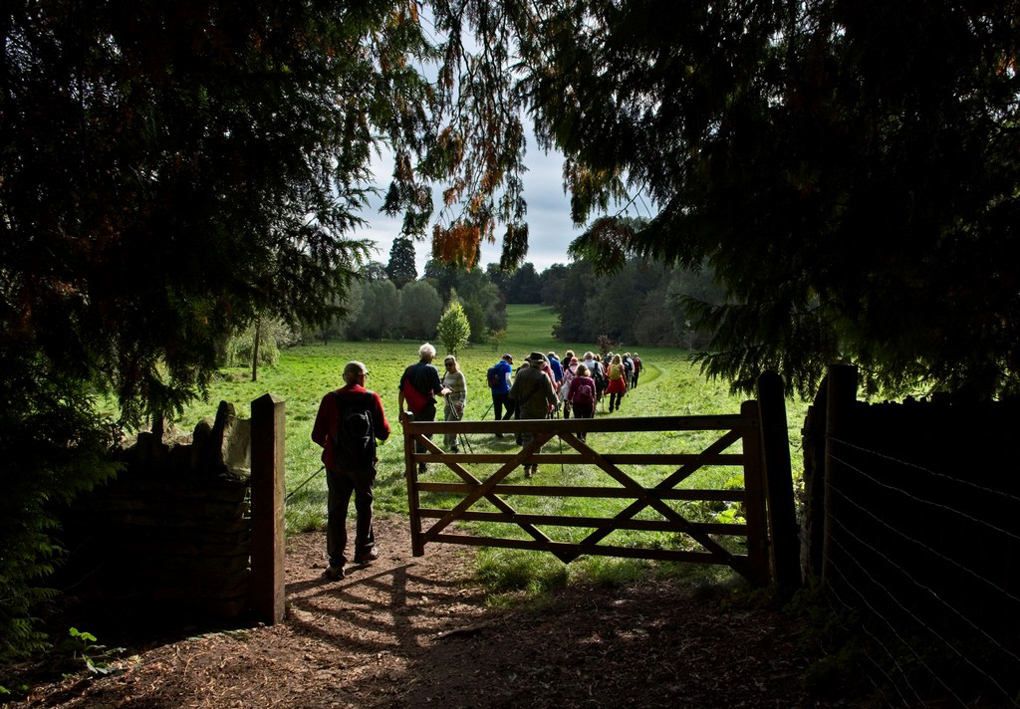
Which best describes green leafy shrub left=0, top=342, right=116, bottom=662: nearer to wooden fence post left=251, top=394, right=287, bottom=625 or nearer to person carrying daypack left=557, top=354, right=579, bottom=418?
wooden fence post left=251, top=394, right=287, bottom=625

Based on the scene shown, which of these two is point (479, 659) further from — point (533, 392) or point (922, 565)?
point (533, 392)

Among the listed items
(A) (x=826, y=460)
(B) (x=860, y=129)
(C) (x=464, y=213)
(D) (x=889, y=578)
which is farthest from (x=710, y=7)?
(D) (x=889, y=578)

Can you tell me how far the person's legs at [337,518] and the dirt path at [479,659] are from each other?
1.78 feet

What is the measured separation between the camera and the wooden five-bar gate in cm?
458

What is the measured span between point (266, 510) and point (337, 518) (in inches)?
45.3

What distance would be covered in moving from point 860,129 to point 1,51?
178 inches

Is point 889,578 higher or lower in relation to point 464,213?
lower

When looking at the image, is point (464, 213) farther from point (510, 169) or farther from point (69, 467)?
point (69, 467)

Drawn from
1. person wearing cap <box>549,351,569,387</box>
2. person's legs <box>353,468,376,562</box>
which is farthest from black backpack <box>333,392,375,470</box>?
person wearing cap <box>549,351,569,387</box>

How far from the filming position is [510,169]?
5371 mm

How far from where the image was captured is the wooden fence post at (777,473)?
4.45 m

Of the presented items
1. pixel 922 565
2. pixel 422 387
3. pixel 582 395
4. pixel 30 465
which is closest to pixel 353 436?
pixel 30 465

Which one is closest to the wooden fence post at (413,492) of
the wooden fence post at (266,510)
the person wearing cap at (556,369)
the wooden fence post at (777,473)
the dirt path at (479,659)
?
the dirt path at (479,659)

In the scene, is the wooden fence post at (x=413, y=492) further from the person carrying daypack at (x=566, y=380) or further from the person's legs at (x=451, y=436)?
the person carrying daypack at (x=566, y=380)
